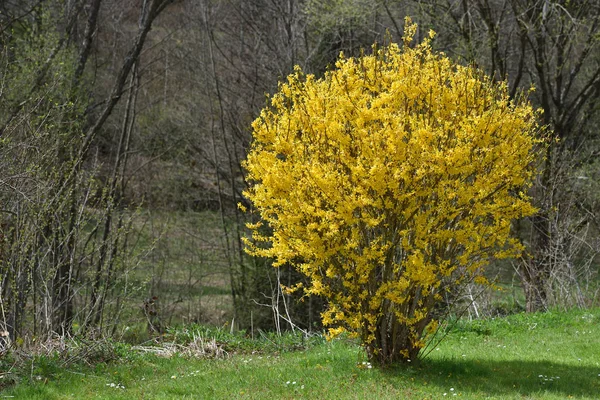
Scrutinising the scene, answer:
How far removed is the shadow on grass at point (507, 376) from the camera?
645 cm

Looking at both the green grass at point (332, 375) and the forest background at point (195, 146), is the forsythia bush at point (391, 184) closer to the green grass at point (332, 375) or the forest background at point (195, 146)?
the green grass at point (332, 375)

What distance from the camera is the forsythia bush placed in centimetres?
619

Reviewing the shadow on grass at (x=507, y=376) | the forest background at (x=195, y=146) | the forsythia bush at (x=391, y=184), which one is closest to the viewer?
the forsythia bush at (x=391, y=184)

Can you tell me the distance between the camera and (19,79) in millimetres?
10203

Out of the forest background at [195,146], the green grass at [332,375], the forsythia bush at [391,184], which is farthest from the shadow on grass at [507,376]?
the forest background at [195,146]

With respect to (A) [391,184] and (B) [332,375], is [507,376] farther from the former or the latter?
(A) [391,184]

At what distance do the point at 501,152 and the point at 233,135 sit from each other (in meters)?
10.8

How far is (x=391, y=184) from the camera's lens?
19.9 feet

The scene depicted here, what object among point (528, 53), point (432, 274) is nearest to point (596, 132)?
point (528, 53)

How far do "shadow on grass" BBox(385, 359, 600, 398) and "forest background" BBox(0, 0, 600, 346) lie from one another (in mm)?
1181

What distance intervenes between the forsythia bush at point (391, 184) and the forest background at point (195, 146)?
1.31 m

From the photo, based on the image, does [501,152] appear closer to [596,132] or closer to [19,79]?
[19,79]

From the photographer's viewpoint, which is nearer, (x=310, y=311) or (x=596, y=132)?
(x=310, y=311)

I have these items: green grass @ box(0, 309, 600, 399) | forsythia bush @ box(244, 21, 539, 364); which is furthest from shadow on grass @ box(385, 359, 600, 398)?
forsythia bush @ box(244, 21, 539, 364)
